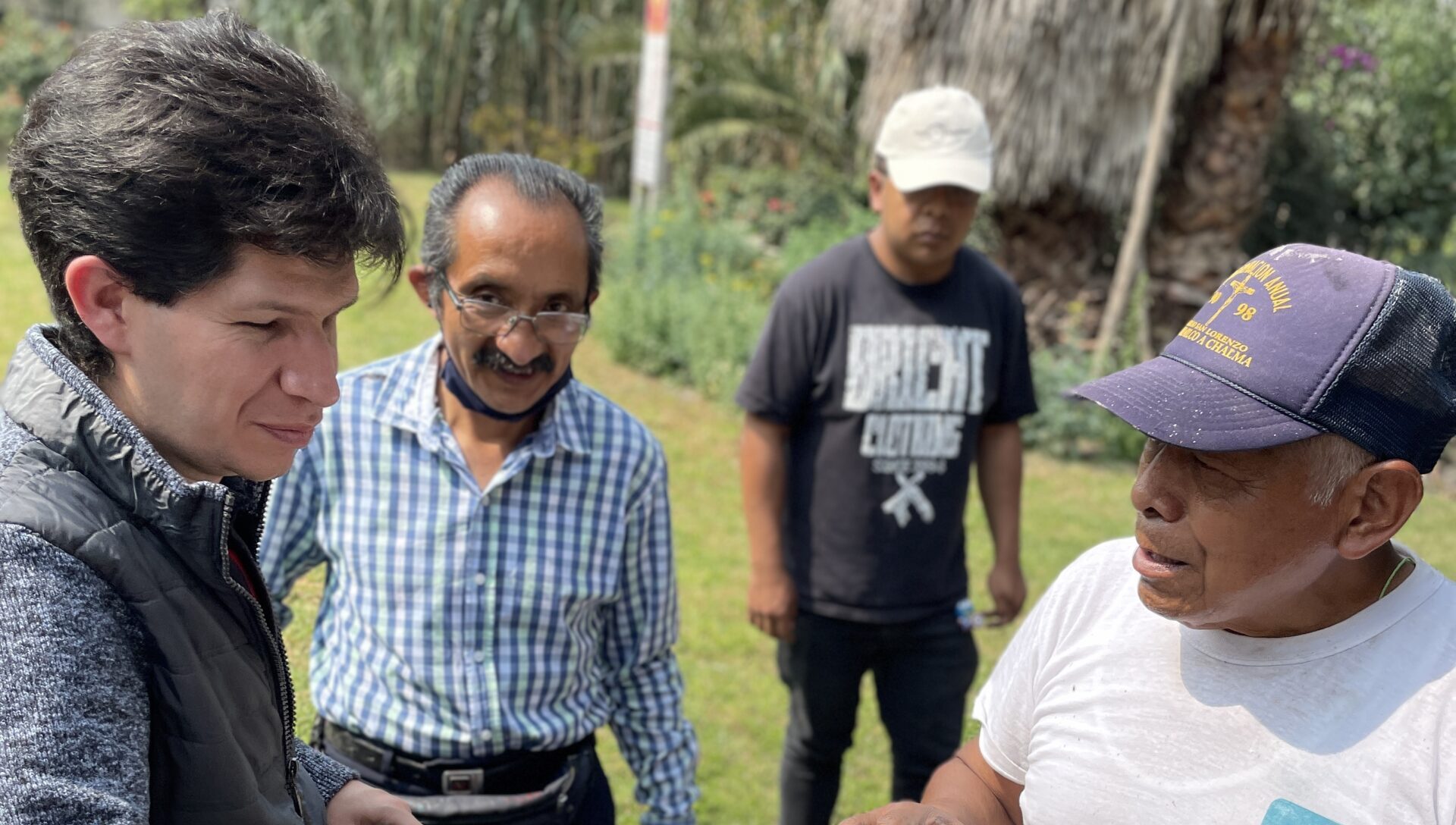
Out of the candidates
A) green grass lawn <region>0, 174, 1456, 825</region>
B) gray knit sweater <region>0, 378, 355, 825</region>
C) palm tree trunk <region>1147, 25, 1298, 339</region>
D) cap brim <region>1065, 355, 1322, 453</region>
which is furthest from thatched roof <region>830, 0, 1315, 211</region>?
gray knit sweater <region>0, 378, 355, 825</region>

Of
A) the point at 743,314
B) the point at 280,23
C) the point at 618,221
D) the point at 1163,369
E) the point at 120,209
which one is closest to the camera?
the point at 120,209

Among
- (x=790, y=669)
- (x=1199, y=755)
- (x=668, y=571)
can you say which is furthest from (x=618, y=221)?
(x=1199, y=755)

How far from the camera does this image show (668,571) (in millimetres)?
2422

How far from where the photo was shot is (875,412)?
3369 millimetres

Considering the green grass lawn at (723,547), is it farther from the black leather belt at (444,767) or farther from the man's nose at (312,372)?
the man's nose at (312,372)

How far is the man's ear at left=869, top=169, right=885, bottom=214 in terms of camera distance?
11.5 ft

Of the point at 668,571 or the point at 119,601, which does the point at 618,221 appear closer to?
the point at 668,571

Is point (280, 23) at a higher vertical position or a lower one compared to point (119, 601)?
higher

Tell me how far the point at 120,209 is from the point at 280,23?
16.3 m

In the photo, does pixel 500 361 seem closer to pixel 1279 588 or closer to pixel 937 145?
pixel 1279 588

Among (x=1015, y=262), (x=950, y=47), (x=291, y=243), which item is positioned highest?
(x=950, y=47)

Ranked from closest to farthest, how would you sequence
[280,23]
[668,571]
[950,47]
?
[668,571] → [950,47] → [280,23]

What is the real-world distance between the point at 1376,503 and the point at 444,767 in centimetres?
153

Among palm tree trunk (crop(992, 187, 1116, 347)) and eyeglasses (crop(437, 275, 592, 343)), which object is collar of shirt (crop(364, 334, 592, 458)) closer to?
eyeglasses (crop(437, 275, 592, 343))
